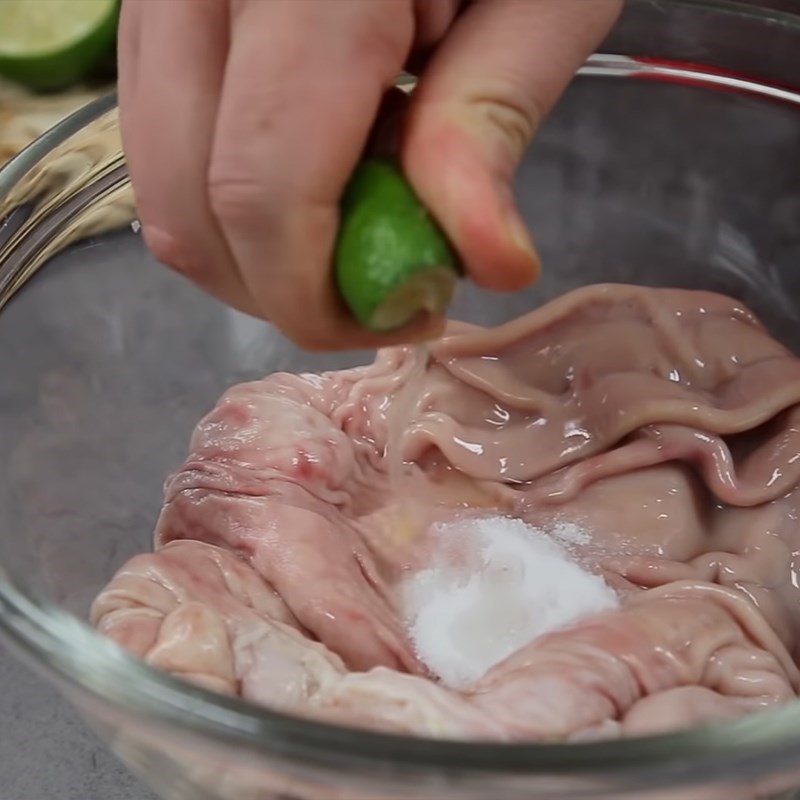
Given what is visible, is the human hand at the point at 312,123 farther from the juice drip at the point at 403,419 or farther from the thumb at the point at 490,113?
the juice drip at the point at 403,419

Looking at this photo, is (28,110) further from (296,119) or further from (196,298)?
(296,119)

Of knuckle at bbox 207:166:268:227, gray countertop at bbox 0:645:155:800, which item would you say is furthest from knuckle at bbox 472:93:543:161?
gray countertop at bbox 0:645:155:800

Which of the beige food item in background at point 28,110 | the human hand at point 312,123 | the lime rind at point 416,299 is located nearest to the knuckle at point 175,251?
the human hand at point 312,123

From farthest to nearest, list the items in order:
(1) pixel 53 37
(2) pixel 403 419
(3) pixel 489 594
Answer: (1) pixel 53 37 < (2) pixel 403 419 < (3) pixel 489 594

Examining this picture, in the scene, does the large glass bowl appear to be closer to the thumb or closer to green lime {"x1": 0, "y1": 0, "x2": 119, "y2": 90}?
the thumb

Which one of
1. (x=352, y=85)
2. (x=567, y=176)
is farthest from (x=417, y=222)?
(x=567, y=176)

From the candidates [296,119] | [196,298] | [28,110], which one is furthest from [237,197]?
[28,110]
